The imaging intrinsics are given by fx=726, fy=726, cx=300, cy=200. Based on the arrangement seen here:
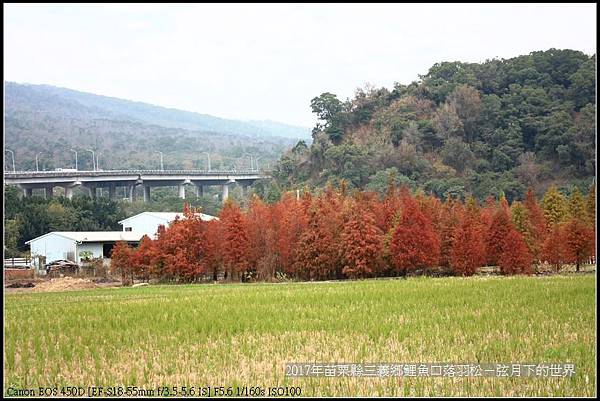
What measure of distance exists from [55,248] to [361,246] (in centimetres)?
2784

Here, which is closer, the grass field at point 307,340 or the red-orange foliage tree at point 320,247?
the grass field at point 307,340

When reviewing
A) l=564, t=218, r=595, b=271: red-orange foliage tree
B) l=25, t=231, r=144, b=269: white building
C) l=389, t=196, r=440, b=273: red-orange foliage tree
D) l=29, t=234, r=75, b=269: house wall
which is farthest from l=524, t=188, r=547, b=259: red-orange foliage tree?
l=29, t=234, r=75, b=269: house wall

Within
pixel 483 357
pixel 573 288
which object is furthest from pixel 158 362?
pixel 573 288

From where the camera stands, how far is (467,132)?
92.7 m

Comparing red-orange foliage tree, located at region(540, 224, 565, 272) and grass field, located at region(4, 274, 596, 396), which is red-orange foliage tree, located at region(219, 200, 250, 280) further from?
grass field, located at region(4, 274, 596, 396)

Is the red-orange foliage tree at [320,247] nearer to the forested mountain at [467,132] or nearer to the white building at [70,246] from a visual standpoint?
the white building at [70,246]

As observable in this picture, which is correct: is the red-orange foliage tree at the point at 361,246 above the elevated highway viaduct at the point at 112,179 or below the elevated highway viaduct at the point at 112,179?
below

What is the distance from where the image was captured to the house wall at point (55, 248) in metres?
58.1

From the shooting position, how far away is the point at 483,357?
12.5 meters

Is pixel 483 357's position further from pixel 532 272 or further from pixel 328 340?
pixel 532 272

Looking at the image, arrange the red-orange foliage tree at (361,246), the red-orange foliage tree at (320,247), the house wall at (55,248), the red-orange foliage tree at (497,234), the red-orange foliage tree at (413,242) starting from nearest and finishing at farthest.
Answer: the red-orange foliage tree at (413,242) < the red-orange foliage tree at (497,234) < the red-orange foliage tree at (361,246) < the red-orange foliage tree at (320,247) < the house wall at (55,248)

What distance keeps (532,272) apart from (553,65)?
61242 millimetres

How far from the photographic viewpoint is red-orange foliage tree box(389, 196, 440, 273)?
4312cm

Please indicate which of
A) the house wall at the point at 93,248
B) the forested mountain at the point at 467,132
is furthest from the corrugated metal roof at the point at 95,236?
the forested mountain at the point at 467,132
